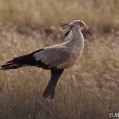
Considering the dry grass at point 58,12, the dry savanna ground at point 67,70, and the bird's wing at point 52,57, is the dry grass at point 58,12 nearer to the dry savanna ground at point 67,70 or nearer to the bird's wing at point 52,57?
the dry savanna ground at point 67,70

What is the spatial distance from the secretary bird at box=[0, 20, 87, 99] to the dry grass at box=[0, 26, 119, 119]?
0.21 metres

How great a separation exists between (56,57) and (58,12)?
5.26 m

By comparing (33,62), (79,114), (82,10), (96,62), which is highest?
(82,10)

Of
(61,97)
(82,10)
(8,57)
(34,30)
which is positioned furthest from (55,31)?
(61,97)

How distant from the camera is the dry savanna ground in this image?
600cm

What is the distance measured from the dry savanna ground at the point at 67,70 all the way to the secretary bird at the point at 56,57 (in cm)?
26

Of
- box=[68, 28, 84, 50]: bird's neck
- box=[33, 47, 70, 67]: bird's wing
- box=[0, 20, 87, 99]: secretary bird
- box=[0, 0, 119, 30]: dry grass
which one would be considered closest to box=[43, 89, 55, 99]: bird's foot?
box=[0, 20, 87, 99]: secretary bird

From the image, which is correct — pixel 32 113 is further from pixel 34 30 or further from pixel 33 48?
pixel 34 30

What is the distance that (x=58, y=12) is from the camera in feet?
36.7

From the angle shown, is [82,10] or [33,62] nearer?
[33,62]

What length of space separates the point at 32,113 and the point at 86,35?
4.05 m

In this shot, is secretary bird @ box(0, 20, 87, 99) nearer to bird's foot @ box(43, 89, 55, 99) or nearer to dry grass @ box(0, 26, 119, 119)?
bird's foot @ box(43, 89, 55, 99)

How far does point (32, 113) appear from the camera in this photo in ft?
19.6

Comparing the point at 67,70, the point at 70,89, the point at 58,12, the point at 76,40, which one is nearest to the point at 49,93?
the point at 70,89
